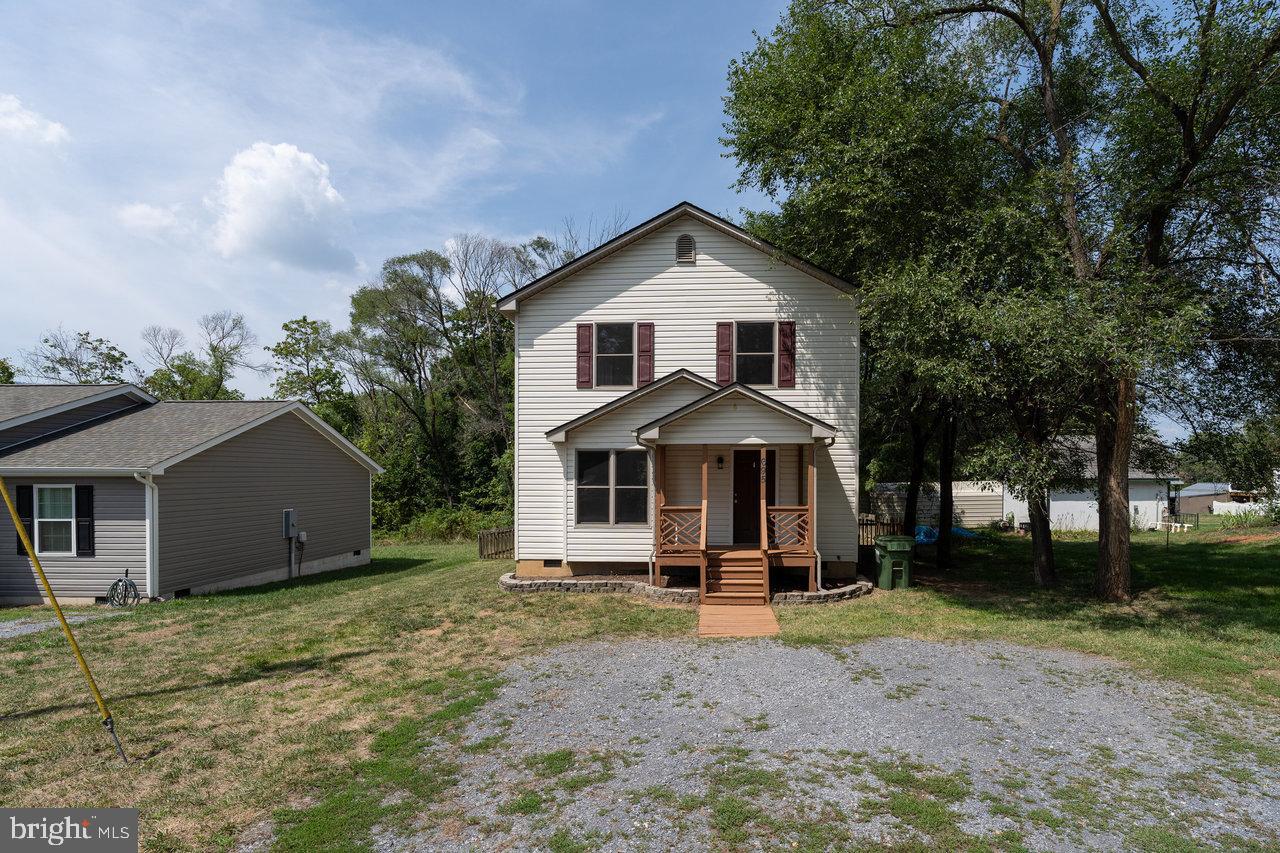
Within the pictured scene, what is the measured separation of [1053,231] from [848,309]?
382 cm

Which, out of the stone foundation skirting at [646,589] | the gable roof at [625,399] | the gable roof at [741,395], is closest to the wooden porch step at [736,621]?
the stone foundation skirting at [646,589]

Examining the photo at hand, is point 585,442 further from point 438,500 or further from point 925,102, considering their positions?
point 438,500

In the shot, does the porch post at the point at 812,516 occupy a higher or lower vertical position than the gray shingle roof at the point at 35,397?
lower

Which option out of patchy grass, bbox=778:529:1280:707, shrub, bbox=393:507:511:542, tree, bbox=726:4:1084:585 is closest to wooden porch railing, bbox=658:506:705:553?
patchy grass, bbox=778:529:1280:707

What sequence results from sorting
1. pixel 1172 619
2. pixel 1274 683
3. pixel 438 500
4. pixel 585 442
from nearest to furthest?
1. pixel 1274 683
2. pixel 1172 619
3. pixel 585 442
4. pixel 438 500

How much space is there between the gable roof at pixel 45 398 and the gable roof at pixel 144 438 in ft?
1.93

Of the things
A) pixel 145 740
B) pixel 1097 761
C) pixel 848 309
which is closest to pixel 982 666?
pixel 1097 761

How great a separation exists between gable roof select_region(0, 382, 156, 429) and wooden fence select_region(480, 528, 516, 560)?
9.92m

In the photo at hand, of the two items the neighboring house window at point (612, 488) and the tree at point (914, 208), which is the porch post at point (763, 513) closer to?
the neighboring house window at point (612, 488)

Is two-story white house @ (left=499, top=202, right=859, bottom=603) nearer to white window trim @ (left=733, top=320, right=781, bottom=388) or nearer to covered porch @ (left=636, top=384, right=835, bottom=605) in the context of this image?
white window trim @ (left=733, top=320, right=781, bottom=388)

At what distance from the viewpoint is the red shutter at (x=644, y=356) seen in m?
14.0

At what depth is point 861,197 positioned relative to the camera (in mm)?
12172

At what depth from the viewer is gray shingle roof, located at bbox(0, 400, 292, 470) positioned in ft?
44.0

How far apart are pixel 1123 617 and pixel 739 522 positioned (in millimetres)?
6778
